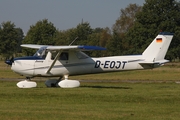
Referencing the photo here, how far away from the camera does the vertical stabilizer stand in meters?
23.5

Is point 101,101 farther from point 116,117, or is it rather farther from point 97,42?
point 97,42

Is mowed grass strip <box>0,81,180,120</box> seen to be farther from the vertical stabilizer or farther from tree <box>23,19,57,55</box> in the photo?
tree <box>23,19,57,55</box>

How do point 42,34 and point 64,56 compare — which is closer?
point 64,56

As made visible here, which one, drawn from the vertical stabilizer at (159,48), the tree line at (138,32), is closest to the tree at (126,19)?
the tree line at (138,32)

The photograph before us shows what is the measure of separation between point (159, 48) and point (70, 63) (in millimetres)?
4579

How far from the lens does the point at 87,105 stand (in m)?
14.9

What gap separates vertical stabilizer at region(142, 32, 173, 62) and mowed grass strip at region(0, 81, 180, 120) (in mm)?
5066

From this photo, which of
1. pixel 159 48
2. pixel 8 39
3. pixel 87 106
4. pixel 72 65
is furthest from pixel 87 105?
pixel 8 39

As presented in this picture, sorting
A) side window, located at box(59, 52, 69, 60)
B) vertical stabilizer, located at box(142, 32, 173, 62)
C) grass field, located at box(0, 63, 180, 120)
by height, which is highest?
vertical stabilizer, located at box(142, 32, 173, 62)

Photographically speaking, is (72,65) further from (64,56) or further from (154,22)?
(154,22)

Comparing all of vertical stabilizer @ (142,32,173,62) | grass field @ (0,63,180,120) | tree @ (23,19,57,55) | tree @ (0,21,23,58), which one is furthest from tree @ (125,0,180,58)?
grass field @ (0,63,180,120)

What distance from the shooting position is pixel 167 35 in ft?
76.9

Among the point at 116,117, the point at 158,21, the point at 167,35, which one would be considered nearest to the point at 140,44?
the point at 158,21

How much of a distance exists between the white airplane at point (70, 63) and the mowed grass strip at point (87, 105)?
3.80m
